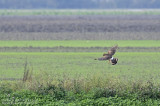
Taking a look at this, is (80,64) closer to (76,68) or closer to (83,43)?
(76,68)

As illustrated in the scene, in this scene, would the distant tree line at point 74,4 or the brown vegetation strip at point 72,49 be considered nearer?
the brown vegetation strip at point 72,49

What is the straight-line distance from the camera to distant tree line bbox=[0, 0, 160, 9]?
416ft

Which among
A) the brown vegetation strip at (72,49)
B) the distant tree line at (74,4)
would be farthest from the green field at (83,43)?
the distant tree line at (74,4)

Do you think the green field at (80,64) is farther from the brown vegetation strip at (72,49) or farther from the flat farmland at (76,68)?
the brown vegetation strip at (72,49)

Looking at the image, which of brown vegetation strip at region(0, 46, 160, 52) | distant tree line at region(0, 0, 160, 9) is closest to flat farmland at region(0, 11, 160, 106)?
brown vegetation strip at region(0, 46, 160, 52)

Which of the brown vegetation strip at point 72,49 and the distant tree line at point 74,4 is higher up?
the distant tree line at point 74,4

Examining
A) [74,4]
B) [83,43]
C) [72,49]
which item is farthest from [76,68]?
[74,4]

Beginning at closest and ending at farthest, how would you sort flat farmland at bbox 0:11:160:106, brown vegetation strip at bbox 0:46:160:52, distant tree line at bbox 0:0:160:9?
flat farmland at bbox 0:11:160:106
brown vegetation strip at bbox 0:46:160:52
distant tree line at bbox 0:0:160:9

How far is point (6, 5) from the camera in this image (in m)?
127

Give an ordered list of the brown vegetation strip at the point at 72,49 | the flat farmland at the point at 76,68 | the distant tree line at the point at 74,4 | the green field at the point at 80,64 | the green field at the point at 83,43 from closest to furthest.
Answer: the flat farmland at the point at 76,68 → the green field at the point at 80,64 → the brown vegetation strip at the point at 72,49 → the green field at the point at 83,43 → the distant tree line at the point at 74,4

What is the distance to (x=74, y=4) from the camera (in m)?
129

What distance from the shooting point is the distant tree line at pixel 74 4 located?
416ft

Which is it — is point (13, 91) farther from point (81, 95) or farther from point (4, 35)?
point (4, 35)

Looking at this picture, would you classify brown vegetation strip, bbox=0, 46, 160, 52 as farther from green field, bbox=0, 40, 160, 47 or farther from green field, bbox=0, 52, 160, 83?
green field, bbox=0, 40, 160, 47
